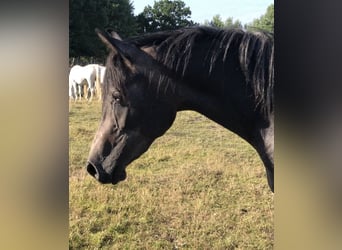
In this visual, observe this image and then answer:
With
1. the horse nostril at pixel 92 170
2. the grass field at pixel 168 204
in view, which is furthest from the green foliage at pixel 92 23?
the horse nostril at pixel 92 170

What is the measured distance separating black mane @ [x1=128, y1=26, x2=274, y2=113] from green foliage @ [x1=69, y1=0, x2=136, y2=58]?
15 centimetres

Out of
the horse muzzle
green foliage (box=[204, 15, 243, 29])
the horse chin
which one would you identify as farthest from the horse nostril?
green foliage (box=[204, 15, 243, 29])

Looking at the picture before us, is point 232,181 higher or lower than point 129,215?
higher

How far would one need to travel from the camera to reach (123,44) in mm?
3020

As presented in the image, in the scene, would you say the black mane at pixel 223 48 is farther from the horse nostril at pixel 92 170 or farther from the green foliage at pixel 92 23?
the horse nostril at pixel 92 170

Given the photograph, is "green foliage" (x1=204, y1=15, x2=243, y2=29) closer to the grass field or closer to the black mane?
the black mane

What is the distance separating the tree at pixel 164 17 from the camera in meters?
3.04

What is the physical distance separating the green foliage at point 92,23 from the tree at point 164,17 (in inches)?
3.0

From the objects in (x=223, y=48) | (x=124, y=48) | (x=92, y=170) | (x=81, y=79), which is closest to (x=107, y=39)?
(x=124, y=48)

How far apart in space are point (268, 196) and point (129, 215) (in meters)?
0.94

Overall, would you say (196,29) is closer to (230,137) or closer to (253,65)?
(253,65)
